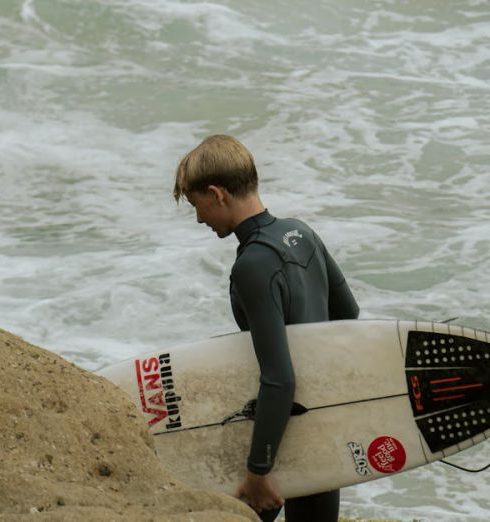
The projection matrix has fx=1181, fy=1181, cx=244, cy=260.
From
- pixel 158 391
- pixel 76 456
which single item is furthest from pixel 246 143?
pixel 76 456

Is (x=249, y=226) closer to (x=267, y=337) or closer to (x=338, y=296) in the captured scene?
(x=267, y=337)

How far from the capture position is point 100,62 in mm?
17219

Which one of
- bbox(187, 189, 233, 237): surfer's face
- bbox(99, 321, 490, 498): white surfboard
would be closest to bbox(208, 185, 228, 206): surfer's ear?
bbox(187, 189, 233, 237): surfer's face

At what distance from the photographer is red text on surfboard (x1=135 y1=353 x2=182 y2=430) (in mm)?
3672

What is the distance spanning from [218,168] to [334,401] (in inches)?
34.0

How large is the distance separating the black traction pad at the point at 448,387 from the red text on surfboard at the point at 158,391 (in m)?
0.74

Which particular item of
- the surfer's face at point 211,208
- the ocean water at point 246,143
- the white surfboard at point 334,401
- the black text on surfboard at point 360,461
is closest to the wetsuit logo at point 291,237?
the surfer's face at point 211,208

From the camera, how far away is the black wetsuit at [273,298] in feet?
10.1

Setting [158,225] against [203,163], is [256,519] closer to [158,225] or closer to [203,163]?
[203,163]

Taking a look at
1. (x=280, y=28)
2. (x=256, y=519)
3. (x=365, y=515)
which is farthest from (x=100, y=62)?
(x=256, y=519)

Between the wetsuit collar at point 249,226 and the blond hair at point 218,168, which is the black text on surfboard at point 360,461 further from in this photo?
the blond hair at point 218,168

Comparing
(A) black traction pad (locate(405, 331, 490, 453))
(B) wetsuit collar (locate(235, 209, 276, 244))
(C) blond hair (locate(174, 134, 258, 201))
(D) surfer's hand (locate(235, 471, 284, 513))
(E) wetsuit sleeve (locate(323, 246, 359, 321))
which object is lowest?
(D) surfer's hand (locate(235, 471, 284, 513))

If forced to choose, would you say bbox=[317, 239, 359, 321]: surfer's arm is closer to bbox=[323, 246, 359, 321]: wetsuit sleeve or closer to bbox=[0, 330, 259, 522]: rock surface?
bbox=[323, 246, 359, 321]: wetsuit sleeve

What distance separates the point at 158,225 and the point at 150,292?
5.48ft
